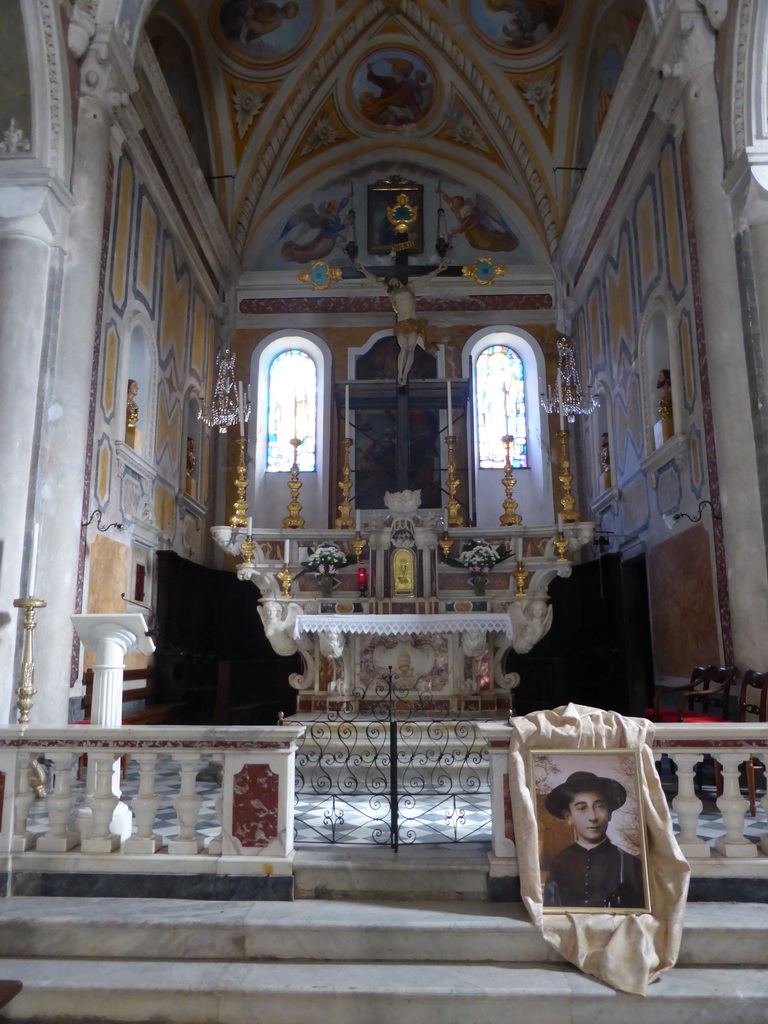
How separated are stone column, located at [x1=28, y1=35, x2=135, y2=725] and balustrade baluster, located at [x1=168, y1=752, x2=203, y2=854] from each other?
3.18 m

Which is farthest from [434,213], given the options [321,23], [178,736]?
[178,736]

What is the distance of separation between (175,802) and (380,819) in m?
1.81

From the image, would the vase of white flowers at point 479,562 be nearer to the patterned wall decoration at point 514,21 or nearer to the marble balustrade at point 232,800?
Result: the marble balustrade at point 232,800

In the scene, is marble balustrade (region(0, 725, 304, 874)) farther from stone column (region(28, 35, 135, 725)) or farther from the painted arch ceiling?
the painted arch ceiling

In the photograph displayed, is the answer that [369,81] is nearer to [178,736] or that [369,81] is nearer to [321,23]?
[321,23]

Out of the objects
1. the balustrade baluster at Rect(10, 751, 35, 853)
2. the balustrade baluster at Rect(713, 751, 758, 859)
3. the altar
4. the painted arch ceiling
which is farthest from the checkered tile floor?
the painted arch ceiling

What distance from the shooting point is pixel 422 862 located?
4.60 metres

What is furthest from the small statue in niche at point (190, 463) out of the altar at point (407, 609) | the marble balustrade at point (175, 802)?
the marble balustrade at point (175, 802)

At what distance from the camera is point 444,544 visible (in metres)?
10.3

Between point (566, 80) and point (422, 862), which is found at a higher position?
point (566, 80)

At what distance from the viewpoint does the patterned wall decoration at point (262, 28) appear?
45.4ft

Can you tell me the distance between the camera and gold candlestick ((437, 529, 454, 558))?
33.7ft

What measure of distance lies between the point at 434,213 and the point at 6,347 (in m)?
11.0

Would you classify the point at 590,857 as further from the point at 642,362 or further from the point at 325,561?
the point at 642,362
